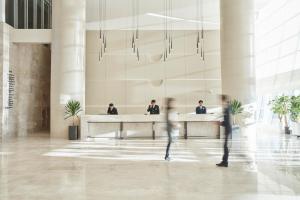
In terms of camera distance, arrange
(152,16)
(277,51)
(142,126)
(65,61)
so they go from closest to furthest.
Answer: (142,126), (65,61), (277,51), (152,16)

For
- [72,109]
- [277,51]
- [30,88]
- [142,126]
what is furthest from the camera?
[277,51]

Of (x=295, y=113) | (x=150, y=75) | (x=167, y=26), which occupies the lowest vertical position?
(x=295, y=113)

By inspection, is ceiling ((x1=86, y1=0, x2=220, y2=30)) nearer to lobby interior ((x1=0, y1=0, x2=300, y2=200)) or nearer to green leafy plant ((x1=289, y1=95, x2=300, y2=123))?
lobby interior ((x1=0, y1=0, x2=300, y2=200))

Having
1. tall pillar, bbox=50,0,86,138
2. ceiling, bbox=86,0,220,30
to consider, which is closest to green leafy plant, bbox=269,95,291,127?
ceiling, bbox=86,0,220,30

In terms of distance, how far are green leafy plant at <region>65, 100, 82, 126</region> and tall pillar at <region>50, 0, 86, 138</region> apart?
251 mm

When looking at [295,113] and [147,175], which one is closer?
[147,175]

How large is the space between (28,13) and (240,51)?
11.3 m

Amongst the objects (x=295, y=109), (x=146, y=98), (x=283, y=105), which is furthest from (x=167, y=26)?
(x=295, y=109)

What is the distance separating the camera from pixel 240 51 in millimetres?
15609

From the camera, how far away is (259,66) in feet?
72.5

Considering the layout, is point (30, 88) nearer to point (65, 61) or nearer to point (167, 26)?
point (65, 61)

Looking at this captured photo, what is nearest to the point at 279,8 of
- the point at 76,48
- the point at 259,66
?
the point at 259,66

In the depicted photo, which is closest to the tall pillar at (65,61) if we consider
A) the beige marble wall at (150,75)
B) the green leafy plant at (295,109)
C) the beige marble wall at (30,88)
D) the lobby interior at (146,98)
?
the lobby interior at (146,98)

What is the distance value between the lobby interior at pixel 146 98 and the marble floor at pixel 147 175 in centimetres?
3
